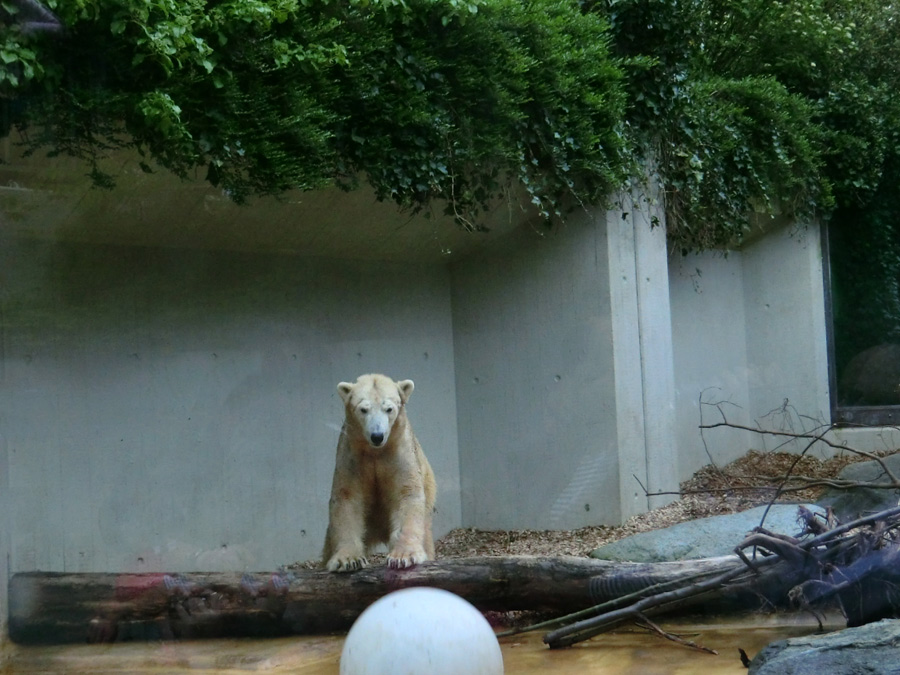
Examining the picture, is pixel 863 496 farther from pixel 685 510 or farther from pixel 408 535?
pixel 408 535

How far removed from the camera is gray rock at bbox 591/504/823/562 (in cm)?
498

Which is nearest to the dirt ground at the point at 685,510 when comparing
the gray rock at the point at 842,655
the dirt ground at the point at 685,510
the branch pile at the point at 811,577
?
the dirt ground at the point at 685,510

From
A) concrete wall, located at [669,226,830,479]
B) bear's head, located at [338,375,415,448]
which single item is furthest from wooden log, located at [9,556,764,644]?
concrete wall, located at [669,226,830,479]

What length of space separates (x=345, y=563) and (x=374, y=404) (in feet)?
2.68

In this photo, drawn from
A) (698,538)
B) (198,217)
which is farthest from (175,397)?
(698,538)

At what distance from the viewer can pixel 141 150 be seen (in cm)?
421

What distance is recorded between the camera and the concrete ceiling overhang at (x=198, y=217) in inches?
169

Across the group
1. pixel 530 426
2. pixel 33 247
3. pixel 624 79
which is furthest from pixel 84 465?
pixel 624 79

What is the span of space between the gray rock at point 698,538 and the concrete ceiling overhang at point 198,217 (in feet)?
7.20

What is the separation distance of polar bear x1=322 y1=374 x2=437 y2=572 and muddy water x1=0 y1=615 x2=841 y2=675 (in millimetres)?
564

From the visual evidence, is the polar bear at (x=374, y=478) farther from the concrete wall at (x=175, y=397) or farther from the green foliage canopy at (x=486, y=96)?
the green foliage canopy at (x=486, y=96)

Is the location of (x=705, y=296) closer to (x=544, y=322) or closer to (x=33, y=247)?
(x=544, y=322)

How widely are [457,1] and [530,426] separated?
291cm

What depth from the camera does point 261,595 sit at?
4152mm
